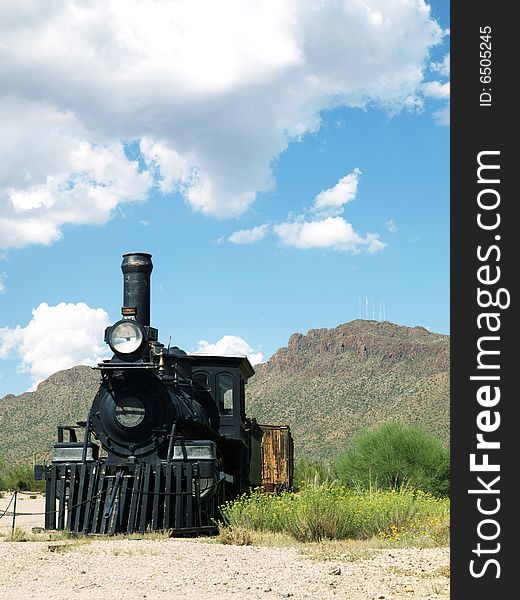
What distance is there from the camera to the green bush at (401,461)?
26.6 metres

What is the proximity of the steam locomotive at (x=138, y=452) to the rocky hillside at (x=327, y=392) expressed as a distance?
1702 inches

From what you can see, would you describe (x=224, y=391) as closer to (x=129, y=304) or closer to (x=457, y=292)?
(x=129, y=304)

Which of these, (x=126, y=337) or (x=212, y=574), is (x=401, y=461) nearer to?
(x=126, y=337)

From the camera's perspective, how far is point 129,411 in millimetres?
18062

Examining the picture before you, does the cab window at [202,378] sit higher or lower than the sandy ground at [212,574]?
higher

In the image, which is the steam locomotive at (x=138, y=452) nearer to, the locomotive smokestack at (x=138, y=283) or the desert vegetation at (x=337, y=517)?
the locomotive smokestack at (x=138, y=283)

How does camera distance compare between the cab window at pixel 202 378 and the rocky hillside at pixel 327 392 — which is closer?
the cab window at pixel 202 378

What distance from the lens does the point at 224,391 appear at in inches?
850

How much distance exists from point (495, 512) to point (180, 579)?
14.8 feet

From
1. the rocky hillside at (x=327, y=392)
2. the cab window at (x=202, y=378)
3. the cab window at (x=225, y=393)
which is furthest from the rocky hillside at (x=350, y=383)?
the cab window at (x=202, y=378)

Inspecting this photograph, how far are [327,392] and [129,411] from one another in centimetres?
6007

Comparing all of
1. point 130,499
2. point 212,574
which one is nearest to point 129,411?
point 130,499

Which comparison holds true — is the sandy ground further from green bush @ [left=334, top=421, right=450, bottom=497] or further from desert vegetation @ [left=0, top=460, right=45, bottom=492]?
desert vegetation @ [left=0, top=460, right=45, bottom=492]

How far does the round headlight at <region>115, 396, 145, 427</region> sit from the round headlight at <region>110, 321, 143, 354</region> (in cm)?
94
